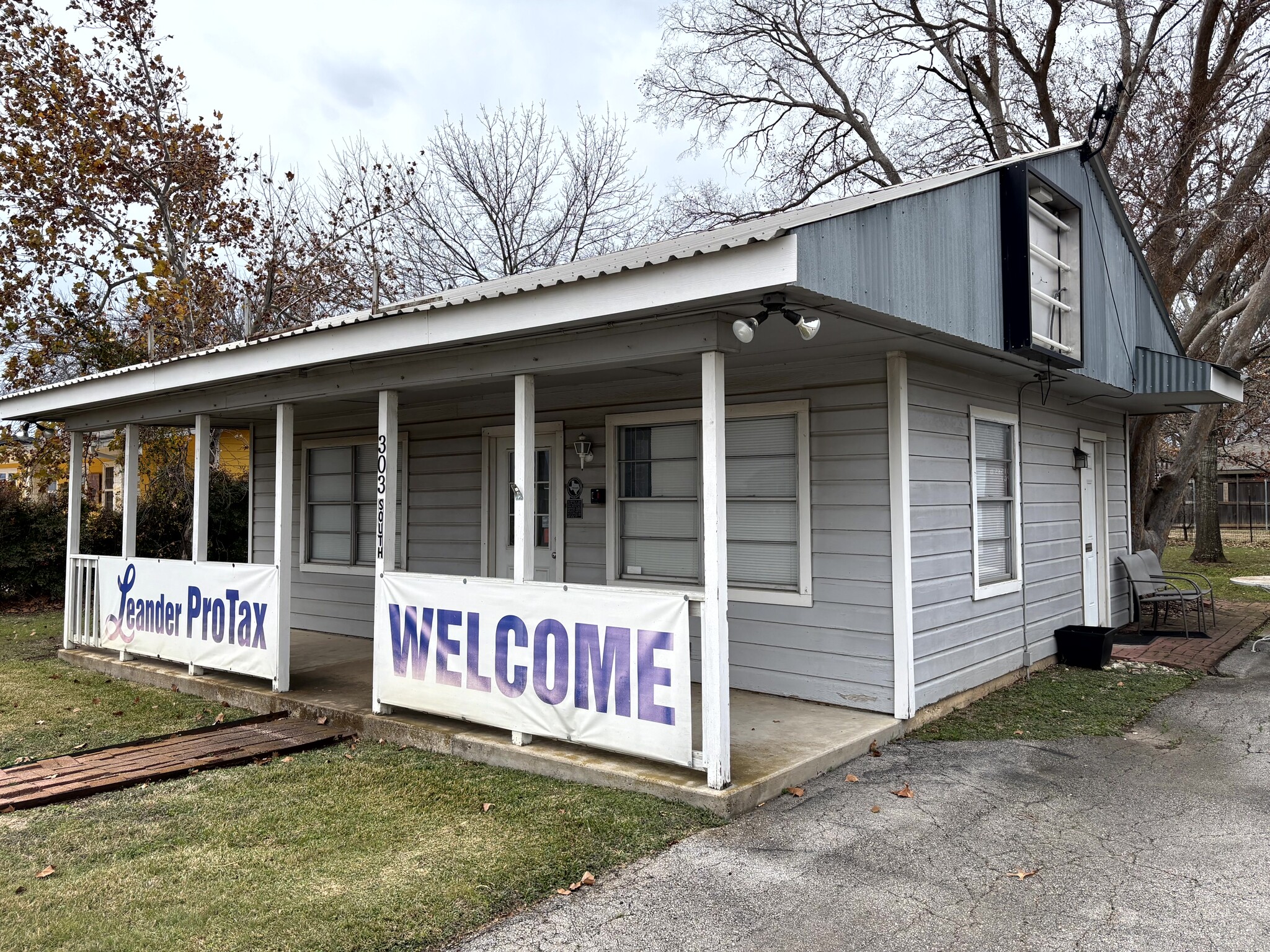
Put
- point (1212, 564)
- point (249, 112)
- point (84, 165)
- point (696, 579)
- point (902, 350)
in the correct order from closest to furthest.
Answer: point (902, 350)
point (696, 579)
point (84, 165)
point (249, 112)
point (1212, 564)

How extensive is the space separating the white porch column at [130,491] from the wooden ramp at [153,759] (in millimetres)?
2946

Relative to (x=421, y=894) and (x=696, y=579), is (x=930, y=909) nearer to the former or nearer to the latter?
(x=421, y=894)

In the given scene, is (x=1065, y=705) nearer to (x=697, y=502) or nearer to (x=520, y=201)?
(x=697, y=502)

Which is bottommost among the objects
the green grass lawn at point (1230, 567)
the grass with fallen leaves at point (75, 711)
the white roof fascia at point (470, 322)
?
the grass with fallen leaves at point (75, 711)

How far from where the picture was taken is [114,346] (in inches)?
575

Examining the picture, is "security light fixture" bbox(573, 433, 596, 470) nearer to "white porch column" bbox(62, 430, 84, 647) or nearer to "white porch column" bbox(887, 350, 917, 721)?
"white porch column" bbox(887, 350, 917, 721)

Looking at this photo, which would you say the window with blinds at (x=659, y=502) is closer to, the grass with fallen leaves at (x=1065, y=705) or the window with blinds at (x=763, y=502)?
the window with blinds at (x=763, y=502)

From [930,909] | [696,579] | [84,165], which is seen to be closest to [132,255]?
[84,165]

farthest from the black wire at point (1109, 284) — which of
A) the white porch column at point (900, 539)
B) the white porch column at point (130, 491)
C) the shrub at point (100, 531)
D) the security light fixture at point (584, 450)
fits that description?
the shrub at point (100, 531)

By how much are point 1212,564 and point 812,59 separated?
12896 mm

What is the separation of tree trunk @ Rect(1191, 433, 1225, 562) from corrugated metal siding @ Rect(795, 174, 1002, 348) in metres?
15.1

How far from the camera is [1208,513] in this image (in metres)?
18.1

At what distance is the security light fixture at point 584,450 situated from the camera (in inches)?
284

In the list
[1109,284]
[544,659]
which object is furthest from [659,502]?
[1109,284]
